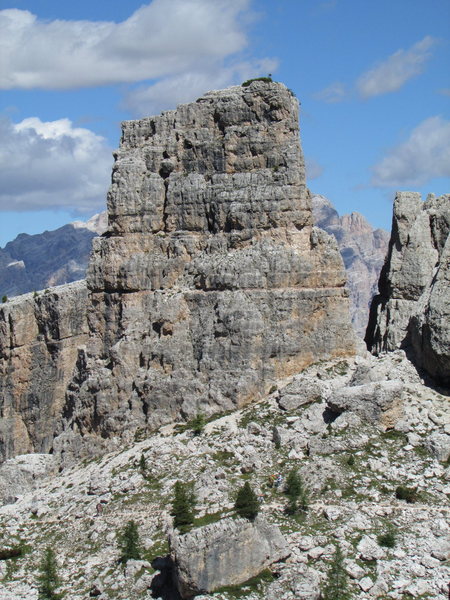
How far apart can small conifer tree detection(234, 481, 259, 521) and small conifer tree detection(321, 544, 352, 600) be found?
4.78 metres

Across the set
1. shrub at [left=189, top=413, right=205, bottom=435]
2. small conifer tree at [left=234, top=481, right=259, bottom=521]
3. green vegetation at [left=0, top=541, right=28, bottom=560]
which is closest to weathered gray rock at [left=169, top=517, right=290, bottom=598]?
small conifer tree at [left=234, top=481, right=259, bottom=521]

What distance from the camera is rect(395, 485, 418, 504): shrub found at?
51.1m

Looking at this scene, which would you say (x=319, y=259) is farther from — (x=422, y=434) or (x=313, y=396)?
(x=422, y=434)

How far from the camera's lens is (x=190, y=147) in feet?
225

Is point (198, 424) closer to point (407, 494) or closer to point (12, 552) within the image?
point (12, 552)

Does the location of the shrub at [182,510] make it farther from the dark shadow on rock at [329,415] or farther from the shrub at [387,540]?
the dark shadow on rock at [329,415]

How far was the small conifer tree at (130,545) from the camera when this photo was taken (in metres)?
51.2

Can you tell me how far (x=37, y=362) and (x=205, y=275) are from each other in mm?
19666

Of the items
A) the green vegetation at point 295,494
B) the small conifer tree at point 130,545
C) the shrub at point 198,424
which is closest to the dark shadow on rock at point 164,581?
the small conifer tree at point 130,545

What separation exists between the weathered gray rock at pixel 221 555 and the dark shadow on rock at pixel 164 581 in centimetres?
125

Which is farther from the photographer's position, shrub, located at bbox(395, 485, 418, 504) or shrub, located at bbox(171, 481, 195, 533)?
shrub, located at bbox(395, 485, 418, 504)

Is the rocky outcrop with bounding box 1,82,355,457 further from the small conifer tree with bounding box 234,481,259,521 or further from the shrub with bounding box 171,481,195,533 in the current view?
the small conifer tree with bounding box 234,481,259,521

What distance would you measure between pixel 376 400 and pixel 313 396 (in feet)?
17.2

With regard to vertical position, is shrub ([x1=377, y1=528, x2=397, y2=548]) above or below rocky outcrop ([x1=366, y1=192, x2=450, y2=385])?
below
